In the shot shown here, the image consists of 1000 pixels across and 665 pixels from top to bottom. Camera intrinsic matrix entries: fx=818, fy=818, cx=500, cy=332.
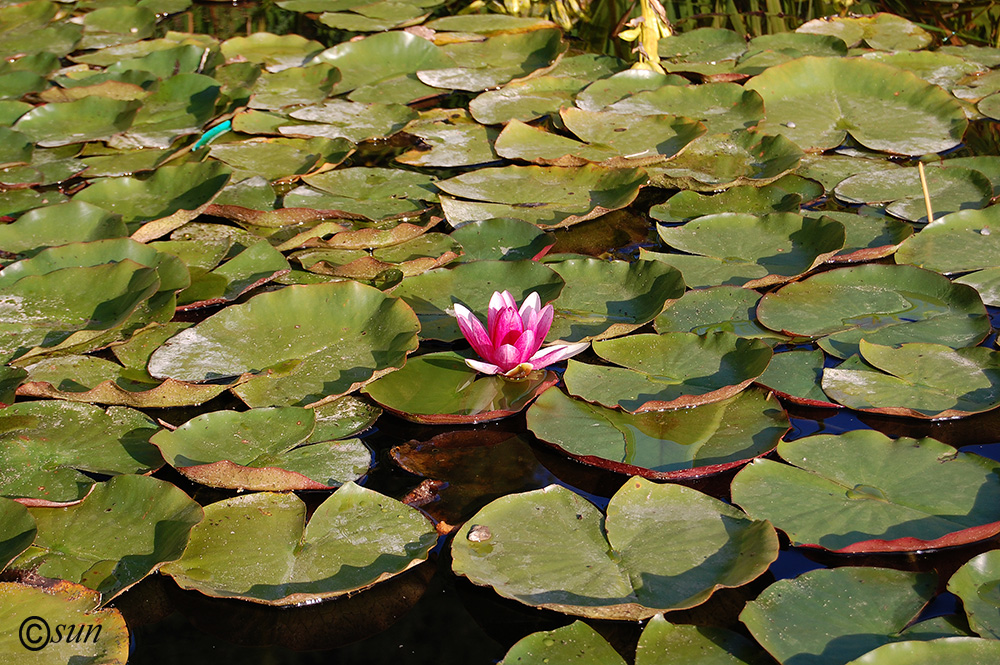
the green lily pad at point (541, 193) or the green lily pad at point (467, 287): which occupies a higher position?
the green lily pad at point (541, 193)

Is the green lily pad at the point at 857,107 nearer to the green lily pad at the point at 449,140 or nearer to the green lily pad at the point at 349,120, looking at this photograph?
the green lily pad at the point at 449,140

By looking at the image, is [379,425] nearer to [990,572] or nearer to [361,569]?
[361,569]

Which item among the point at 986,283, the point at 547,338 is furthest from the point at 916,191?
the point at 547,338

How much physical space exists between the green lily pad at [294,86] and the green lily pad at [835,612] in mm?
3006

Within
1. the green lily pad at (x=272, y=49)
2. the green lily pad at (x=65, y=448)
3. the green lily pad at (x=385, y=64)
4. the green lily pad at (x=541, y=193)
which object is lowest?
the green lily pad at (x=65, y=448)

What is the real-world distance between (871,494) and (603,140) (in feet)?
6.42

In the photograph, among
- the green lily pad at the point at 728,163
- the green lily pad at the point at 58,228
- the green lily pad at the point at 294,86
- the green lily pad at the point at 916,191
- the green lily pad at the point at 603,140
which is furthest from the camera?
the green lily pad at the point at 294,86

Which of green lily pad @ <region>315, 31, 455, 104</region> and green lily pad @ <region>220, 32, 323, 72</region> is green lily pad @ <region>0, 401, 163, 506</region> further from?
green lily pad @ <region>220, 32, 323, 72</region>

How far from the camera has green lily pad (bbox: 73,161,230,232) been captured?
9.13 ft

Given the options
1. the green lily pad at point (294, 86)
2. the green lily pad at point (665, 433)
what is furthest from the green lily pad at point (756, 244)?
the green lily pad at point (294, 86)

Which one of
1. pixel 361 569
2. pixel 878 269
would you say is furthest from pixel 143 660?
pixel 878 269

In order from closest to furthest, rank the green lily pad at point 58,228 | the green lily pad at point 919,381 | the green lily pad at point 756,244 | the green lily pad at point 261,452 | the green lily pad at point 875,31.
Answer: the green lily pad at point 261,452 → the green lily pad at point 919,381 → the green lily pad at point 756,244 → the green lily pad at point 58,228 → the green lily pad at point 875,31

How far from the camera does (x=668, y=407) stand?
1.93 meters

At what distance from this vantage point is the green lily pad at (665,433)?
70.8 inches
